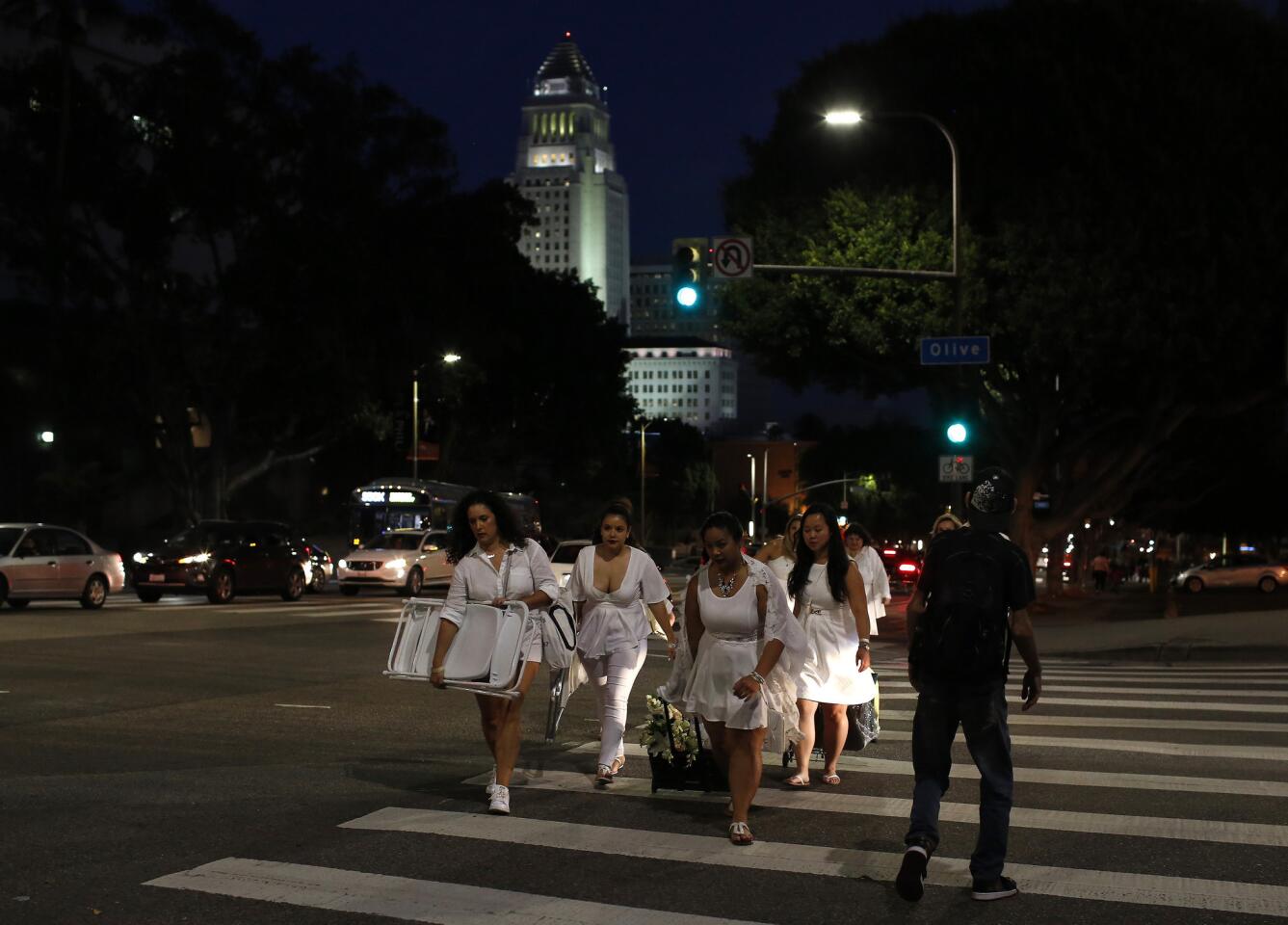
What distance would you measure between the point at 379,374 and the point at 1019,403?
19.5 metres

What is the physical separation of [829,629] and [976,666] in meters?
3.18

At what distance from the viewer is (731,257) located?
22453mm

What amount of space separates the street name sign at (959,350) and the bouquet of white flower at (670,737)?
1405 centimetres

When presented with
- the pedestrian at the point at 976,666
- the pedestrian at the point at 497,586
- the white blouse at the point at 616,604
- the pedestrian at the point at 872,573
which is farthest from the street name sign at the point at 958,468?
the pedestrian at the point at 976,666

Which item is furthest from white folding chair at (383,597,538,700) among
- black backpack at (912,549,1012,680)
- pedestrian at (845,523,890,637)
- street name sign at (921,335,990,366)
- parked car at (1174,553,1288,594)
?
parked car at (1174,553,1288,594)

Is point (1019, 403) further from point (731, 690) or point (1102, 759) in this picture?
point (731, 690)

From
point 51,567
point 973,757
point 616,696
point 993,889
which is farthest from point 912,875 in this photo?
point 51,567

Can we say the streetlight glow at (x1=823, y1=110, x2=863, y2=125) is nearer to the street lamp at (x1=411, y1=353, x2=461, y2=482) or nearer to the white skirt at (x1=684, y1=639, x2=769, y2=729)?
the white skirt at (x1=684, y1=639, x2=769, y2=729)

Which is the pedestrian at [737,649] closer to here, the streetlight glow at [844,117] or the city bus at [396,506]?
the streetlight glow at [844,117]

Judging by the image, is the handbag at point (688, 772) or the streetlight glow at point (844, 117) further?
the streetlight glow at point (844, 117)

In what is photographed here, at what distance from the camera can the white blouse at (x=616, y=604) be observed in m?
10.1

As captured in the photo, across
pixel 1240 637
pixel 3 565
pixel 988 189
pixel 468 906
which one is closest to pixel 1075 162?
pixel 988 189

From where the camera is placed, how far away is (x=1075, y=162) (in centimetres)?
3186

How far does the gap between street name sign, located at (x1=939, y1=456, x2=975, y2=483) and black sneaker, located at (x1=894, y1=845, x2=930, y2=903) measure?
17.2 metres
